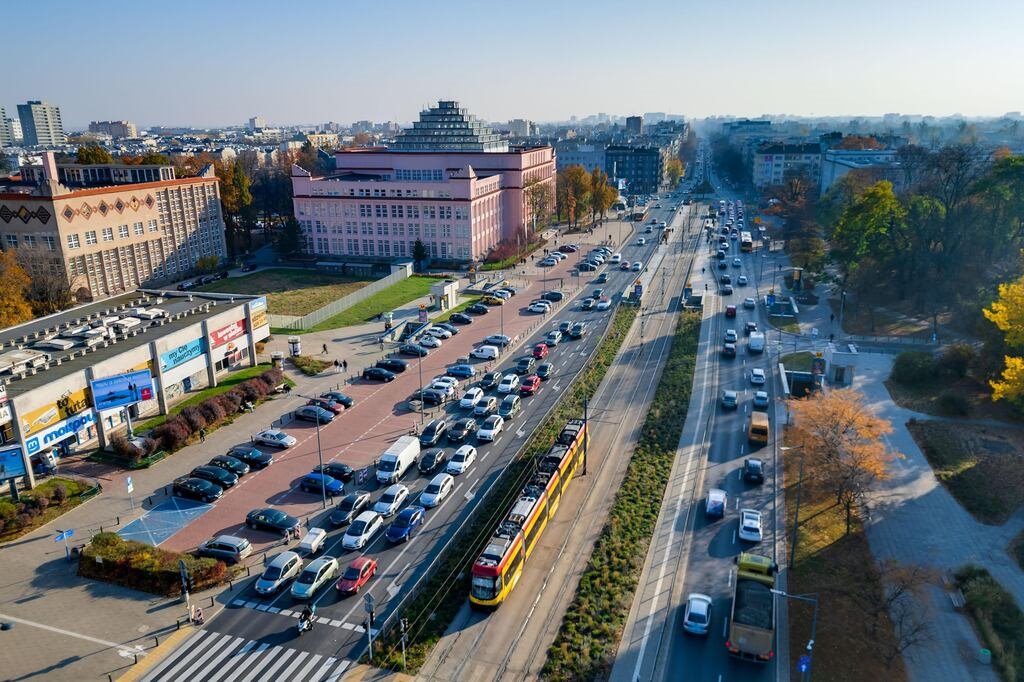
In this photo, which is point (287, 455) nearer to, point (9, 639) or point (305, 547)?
point (305, 547)

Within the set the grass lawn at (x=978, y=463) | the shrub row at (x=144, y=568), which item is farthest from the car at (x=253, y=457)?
the grass lawn at (x=978, y=463)

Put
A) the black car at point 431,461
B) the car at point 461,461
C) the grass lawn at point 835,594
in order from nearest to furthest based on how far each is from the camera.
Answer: the grass lawn at point 835,594, the car at point 461,461, the black car at point 431,461

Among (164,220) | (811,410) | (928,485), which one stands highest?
(164,220)

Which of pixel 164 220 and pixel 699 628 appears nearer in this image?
pixel 699 628

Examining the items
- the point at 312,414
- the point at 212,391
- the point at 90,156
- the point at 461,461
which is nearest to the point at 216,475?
the point at 312,414

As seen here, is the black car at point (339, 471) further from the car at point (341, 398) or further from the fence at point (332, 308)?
the fence at point (332, 308)

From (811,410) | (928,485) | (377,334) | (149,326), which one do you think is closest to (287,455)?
(149,326)
